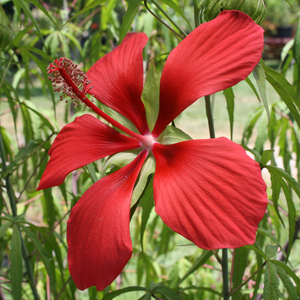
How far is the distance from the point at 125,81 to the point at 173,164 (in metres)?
0.13

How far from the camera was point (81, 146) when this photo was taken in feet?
1.28

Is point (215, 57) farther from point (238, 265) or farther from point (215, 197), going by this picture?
point (238, 265)

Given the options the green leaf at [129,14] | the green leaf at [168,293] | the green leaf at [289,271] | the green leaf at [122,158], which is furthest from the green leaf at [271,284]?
the green leaf at [129,14]

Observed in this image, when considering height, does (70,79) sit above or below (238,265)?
above

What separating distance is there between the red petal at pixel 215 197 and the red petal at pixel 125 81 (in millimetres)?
123

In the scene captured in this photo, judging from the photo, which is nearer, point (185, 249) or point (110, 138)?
point (110, 138)

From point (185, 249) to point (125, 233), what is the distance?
1451 mm

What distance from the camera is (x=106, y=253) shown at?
1.02 ft

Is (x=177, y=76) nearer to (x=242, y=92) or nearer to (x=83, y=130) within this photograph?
(x=83, y=130)

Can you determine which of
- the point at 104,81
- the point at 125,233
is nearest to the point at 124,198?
the point at 125,233

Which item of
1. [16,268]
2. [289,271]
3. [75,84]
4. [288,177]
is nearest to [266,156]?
[288,177]

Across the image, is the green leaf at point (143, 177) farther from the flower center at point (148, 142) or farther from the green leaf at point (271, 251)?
the green leaf at point (271, 251)

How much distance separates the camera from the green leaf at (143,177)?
0.35 m

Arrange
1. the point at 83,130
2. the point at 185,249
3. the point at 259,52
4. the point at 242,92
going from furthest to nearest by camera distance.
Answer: the point at 242,92 → the point at 185,249 → the point at 83,130 → the point at 259,52
